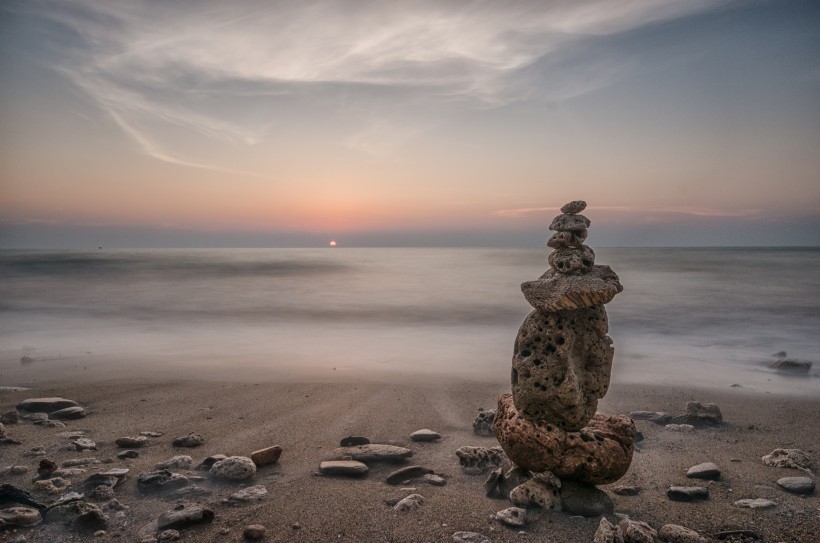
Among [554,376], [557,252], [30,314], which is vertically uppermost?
[557,252]

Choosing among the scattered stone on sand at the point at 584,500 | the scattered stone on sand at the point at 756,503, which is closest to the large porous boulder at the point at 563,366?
the scattered stone on sand at the point at 584,500

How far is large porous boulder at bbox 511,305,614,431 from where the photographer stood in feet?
18.6

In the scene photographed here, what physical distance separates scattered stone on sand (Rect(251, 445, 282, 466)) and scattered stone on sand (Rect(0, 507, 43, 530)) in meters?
2.25

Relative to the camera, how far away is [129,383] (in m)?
10.8

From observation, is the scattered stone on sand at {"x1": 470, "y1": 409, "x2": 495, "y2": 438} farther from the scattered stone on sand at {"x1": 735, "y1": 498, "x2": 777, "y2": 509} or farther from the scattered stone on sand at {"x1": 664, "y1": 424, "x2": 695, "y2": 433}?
the scattered stone on sand at {"x1": 735, "y1": 498, "x2": 777, "y2": 509}

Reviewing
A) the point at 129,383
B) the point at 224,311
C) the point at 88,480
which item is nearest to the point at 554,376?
the point at 88,480

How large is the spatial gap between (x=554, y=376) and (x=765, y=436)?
4644mm

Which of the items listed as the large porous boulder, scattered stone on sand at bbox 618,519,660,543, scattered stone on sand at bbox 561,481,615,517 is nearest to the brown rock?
the large porous boulder

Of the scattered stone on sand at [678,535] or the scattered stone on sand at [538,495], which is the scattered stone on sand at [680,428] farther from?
the scattered stone on sand at [538,495]

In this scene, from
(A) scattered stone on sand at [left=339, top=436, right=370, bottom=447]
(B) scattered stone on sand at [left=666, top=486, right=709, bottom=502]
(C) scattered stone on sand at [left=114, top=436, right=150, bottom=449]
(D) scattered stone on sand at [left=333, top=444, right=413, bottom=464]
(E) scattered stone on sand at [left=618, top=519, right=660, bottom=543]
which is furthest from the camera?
(A) scattered stone on sand at [left=339, top=436, right=370, bottom=447]

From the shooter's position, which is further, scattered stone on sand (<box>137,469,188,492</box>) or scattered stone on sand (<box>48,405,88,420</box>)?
scattered stone on sand (<box>48,405,88,420</box>)

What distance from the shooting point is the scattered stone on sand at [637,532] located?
473 centimetres

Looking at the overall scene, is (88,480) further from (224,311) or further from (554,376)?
(224,311)

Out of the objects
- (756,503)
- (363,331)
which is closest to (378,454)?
(756,503)
